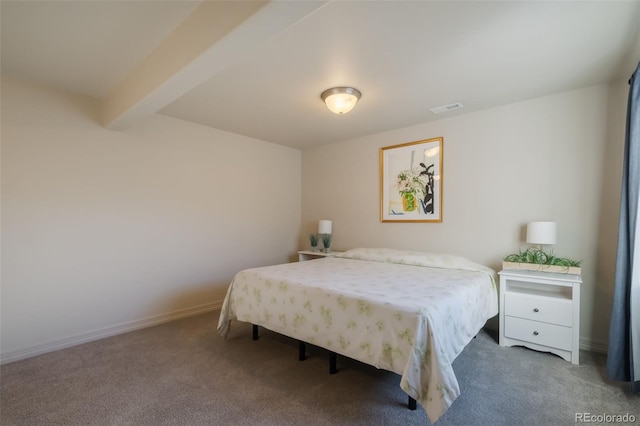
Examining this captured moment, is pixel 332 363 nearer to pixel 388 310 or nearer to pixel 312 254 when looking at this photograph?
pixel 388 310

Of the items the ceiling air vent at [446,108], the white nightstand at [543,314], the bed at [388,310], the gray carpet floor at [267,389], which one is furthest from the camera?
the ceiling air vent at [446,108]

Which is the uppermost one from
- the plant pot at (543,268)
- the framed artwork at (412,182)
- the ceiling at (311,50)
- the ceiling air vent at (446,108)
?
the ceiling at (311,50)

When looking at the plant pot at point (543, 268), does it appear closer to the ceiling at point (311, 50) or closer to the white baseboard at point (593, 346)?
the white baseboard at point (593, 346)

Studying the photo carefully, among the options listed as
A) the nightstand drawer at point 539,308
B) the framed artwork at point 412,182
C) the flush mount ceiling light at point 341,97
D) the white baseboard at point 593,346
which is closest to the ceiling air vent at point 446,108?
the framed artwork at point 412,182

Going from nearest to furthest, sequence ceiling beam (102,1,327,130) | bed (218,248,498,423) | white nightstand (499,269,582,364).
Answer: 1. ceiling beam (102,1,327,130)
2. bed (218,248,498,423)
3. white nightstand (499,269,582,364)

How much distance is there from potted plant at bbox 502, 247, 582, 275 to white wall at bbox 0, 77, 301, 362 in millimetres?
3145

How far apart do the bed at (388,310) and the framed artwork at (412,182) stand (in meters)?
0.72

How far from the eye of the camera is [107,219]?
2848mm

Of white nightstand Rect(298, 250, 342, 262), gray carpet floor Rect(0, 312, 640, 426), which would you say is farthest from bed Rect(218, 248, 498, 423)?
white nightstand Rect(298, 250, 342, 262)

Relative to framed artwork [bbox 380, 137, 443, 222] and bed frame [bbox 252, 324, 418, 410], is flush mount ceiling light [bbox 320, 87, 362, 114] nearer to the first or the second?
framed artwork [bbox 380, 137, 443, 222]

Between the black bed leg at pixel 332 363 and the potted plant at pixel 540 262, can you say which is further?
the potted plant at pixel 540 262

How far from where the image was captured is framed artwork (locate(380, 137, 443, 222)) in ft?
11.2

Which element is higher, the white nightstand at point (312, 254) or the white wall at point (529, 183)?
the white wall at point (529, 183)

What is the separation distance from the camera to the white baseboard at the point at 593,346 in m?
2.41
